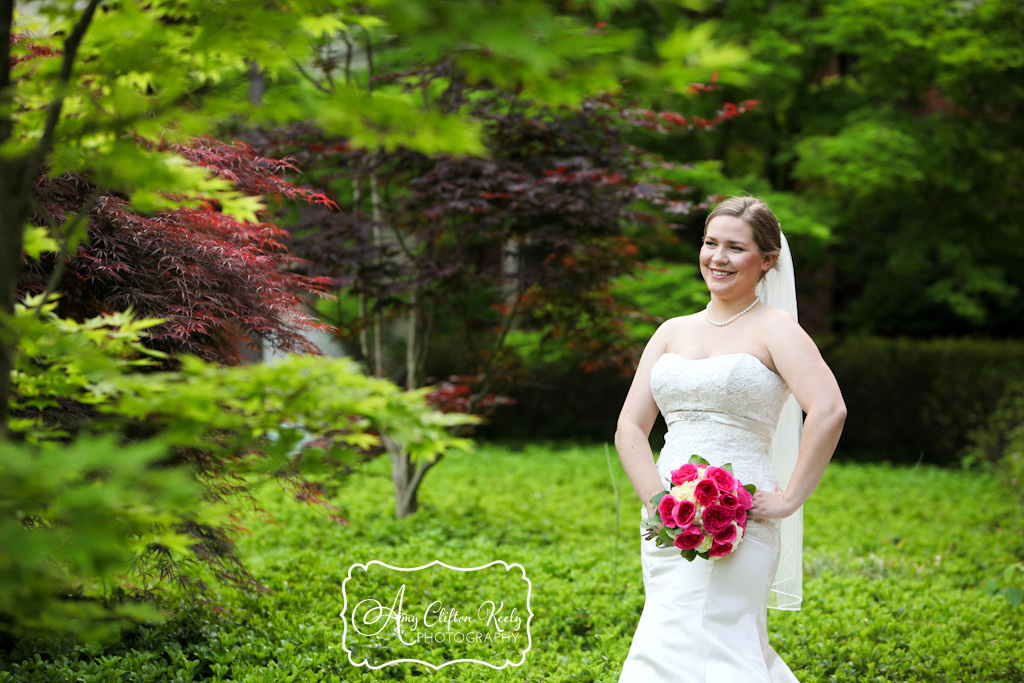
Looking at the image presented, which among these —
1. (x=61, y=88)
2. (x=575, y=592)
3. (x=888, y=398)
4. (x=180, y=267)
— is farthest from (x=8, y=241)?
(x=888, y=398)

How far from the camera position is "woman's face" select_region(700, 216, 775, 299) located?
10.3ft

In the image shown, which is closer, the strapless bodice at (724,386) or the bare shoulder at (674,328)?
the strapless bodice at (724,386)

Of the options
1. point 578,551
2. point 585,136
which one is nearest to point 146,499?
point 578,551

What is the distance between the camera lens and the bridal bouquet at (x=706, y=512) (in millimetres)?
2852

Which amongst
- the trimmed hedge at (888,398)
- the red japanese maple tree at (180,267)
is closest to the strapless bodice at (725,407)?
the red japanese maple tree at (180,267)

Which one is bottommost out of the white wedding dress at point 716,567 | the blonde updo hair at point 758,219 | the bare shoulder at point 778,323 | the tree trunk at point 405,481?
the tree trunk at point 405,481

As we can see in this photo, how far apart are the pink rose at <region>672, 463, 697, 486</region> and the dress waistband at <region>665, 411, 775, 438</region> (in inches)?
9.1

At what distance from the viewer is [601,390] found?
13.2 meters

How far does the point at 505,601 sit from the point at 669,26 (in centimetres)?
875

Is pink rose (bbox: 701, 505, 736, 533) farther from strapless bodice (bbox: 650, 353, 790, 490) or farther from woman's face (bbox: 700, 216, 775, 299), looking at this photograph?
woman's face (bbox: 700, 216, 775, 299)

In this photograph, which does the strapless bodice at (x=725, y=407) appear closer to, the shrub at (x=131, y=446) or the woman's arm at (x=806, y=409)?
the woman's arm at (x=806, y=409)

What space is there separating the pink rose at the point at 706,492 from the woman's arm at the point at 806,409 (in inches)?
8.6

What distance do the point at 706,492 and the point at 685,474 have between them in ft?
0.38

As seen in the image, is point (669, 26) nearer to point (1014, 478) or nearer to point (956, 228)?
point (956, 228)
